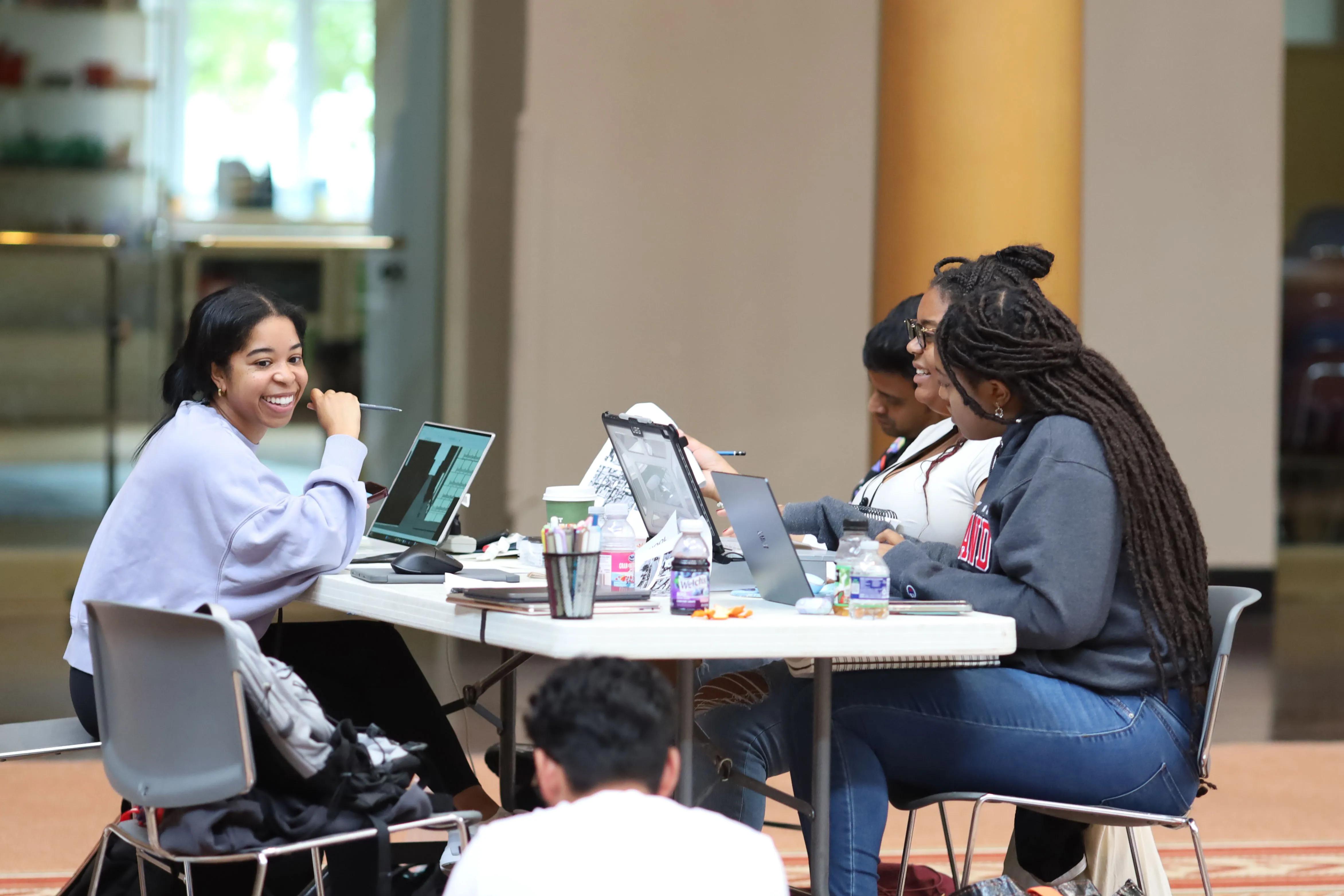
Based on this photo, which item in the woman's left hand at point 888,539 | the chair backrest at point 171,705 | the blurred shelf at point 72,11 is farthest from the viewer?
the blurred shelf at point 72,11

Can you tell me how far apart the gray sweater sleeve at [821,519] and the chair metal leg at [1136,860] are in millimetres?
786

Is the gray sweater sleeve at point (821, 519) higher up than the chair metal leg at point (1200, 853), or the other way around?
the gray sweater sleeve at point (821, 519)

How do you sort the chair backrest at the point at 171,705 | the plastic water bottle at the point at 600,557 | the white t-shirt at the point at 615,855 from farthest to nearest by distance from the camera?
the plastic water bottle at the point at 600,557 → the chair backrest at the point at 171,705 → the white t-shirt at the point at 615,855

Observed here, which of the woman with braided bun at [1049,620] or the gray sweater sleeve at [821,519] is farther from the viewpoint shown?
the gray sweater sleeve at [821,519]

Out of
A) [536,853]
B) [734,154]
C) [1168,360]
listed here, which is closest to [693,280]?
[734,154]

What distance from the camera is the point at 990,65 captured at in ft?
15.1

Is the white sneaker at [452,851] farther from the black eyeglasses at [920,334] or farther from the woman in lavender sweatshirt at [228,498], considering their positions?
the black eyeglasses at [920,334]

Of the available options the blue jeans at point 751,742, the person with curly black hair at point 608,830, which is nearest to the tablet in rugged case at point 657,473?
the blue jeans at point 751,742

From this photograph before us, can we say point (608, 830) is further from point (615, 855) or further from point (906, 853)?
point (906, 853)

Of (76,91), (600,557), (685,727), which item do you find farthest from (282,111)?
(685,727)

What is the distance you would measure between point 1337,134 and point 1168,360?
67.4 inches

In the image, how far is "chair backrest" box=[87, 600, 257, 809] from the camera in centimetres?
195

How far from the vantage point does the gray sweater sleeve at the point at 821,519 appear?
9.74 ft

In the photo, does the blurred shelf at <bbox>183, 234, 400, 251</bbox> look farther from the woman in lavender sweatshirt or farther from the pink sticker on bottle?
the pink sticker on bottle
